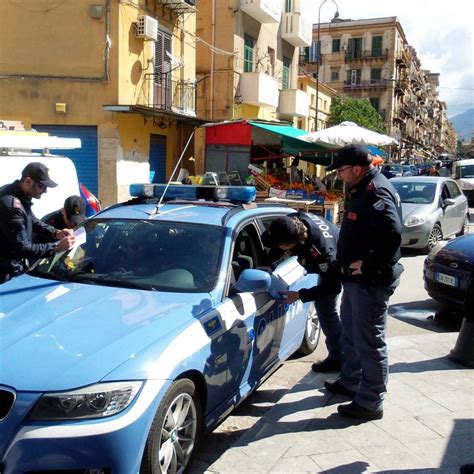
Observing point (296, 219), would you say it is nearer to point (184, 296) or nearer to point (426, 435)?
point (184, 296)

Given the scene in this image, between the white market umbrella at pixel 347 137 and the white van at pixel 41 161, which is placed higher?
the white market umbrella at pixel 347 137

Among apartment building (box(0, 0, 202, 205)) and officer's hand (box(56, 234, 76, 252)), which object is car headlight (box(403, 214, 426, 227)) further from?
officer's hand (box(56, 234, 76, 252))

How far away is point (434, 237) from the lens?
35.7 ft

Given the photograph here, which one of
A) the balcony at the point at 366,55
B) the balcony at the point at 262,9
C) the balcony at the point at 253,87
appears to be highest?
the balcony at the point at 366,55

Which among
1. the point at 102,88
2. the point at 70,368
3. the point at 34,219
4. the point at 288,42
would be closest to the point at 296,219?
the point at 70,368

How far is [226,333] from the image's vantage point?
3254 mm

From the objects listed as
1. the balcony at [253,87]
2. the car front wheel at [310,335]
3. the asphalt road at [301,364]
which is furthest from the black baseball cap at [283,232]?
the balcony at [253,87]

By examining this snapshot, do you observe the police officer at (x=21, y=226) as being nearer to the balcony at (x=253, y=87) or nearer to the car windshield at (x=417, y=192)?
the car windshield at (x=417, y=192)

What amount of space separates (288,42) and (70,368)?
2653 centimetres

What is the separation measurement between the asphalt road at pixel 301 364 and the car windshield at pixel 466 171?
15297 mm

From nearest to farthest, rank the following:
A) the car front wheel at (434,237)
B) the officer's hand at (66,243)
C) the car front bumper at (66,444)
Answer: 1. the car front bumper at (66,444)
2. the officer's hand at (66,243)
3. the car front wheel at (434,237)

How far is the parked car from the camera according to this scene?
20.0 feet

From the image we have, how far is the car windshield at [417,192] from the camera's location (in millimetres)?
11328

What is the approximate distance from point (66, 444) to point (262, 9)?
69.7ft
